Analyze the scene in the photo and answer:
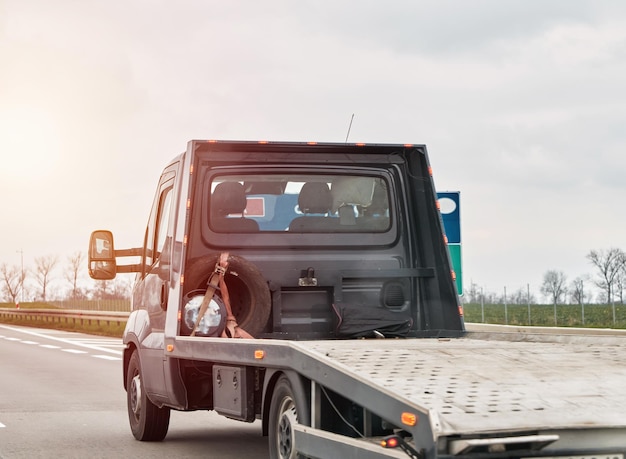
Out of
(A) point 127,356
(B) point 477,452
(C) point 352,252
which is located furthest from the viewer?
(A) point 127,356

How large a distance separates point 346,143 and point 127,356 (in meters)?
2.99

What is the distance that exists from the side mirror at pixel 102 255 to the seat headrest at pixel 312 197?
1855mm

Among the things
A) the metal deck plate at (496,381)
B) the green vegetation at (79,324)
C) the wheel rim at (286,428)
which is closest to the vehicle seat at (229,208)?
the wheel rim at (286,428)

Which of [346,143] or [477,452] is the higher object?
[346,143]

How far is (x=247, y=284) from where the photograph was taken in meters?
8.66

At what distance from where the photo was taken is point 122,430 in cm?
1095

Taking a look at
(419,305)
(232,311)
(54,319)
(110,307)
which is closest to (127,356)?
(232,311)

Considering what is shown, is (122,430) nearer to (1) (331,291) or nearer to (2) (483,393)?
(1) (331,291)

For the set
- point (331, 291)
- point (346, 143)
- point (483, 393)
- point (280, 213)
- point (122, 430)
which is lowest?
point (122, 430)

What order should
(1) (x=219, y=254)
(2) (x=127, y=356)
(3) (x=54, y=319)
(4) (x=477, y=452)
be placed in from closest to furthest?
1. (4) (x=477, y=452)
2. (1) (x=219, y=254)
3. (2) (x=127, y=356)
4. (3) (x=54, y=319)

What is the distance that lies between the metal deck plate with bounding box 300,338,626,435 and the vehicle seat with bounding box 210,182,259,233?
9.47 ft

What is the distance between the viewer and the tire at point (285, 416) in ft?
19.7

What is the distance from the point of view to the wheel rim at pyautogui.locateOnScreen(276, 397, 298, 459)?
6.29 meters

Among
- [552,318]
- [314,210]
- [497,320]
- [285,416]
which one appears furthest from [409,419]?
[552,318]
